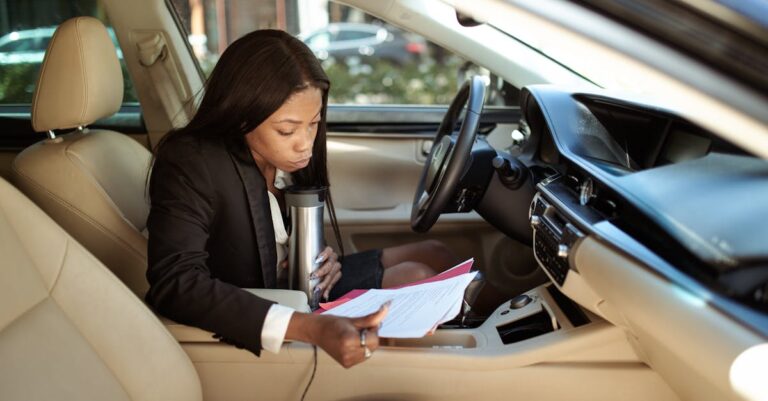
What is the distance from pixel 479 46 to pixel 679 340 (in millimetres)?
1459

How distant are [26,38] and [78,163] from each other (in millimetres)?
1057

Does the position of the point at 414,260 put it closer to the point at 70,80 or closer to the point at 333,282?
the point at 333,282

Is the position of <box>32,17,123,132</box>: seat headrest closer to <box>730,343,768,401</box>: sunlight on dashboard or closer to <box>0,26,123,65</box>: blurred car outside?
<box>0,26,123,65</box>: blurred car outside

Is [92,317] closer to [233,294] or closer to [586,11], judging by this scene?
[233,294]

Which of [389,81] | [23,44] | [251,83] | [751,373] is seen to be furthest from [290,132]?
[389,81]

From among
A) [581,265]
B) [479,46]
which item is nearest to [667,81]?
[581,265]

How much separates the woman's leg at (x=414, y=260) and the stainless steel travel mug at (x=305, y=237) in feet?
0.82

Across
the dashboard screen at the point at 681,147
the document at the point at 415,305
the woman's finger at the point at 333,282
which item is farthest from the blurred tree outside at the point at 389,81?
the document at the point at 415,305

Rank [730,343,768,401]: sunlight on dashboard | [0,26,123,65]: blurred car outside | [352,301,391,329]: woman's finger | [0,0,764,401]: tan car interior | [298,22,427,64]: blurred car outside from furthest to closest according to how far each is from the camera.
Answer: [298,22,427,64]: blurred car outside, [0,26,123,65]: blurred car outside, [352,301,391,329]: woman's finger, [0,0,764,401]: tan car interior, [730,343,768,401]: sunlight on dashboard

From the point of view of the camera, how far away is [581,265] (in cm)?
131

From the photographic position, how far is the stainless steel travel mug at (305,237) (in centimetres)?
170

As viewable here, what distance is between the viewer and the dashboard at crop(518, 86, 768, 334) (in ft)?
3.18

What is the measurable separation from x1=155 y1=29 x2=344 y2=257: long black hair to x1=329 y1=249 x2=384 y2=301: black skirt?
0.47 meters

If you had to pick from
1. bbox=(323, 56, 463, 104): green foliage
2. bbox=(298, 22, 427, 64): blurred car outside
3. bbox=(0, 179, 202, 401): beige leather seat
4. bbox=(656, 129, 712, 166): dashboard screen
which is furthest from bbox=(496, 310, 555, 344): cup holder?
bbox=(298, 22, 427, 64): blurred car outside
